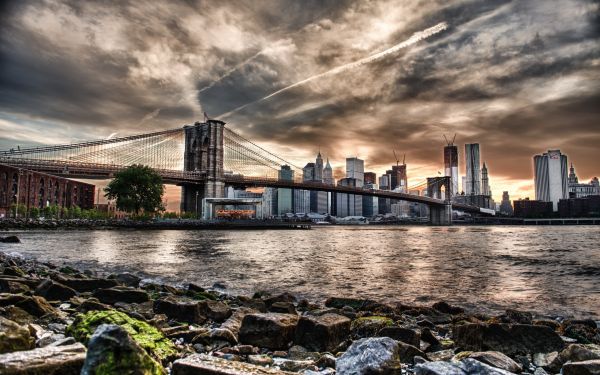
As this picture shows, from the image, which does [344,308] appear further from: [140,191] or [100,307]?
[140,191]

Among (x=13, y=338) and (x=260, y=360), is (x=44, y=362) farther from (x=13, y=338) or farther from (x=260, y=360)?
(x=260, y=360)

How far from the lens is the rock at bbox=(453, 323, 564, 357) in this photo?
527 centimetres

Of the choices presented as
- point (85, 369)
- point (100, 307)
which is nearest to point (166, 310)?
point (100, 307)

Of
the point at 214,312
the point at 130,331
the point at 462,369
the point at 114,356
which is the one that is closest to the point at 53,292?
the point at 214,312

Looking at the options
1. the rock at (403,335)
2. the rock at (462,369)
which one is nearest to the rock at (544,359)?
the rock at (403,335)

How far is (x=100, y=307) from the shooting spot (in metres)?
6.42

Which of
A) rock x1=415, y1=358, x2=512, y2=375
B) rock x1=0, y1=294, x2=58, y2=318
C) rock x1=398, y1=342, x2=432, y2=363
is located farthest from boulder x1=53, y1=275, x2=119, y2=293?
rock x1=415, y1=358, x2=512, y2=375

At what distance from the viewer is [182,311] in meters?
6.63

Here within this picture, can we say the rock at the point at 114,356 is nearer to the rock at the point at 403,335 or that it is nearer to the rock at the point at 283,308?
the rock at the point at 403,335

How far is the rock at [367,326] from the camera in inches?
229

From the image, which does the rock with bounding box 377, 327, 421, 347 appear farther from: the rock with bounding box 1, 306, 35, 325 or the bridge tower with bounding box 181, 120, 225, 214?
the bridge tower with bounding box 181, 120, 225, 214

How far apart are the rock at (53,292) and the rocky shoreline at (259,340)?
20 millimetres

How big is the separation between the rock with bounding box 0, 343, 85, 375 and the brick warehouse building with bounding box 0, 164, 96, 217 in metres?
80.4

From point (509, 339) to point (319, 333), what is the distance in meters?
2.59
